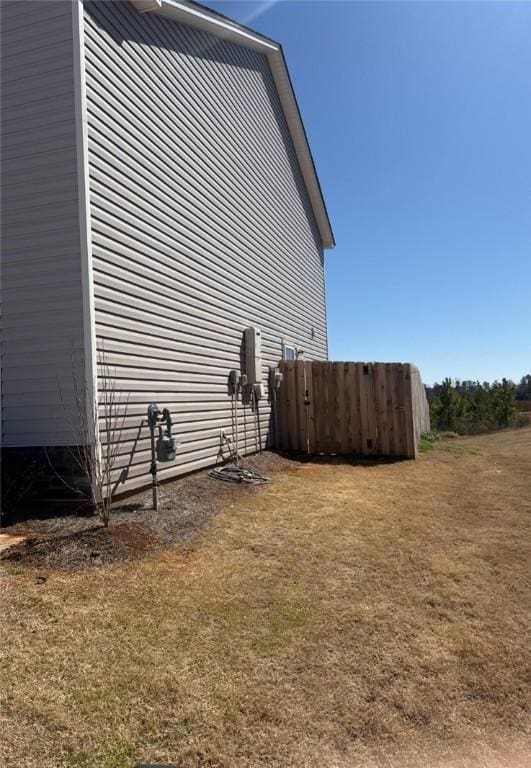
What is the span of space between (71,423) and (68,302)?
120 centimetres

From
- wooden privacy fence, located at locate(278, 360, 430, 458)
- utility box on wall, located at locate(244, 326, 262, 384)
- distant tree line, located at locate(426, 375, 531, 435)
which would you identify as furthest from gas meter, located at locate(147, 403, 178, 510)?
distant tree line, located at locate(426, 375, 531, 435)

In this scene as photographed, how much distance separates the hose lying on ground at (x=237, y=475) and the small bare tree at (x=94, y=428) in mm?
2094

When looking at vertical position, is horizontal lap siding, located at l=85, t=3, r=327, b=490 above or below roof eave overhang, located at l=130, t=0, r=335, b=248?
below

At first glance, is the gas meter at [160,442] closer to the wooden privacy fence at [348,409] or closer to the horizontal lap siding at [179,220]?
the horizontal lap siding at [179,220]

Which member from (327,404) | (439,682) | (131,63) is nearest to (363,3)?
(131,63)

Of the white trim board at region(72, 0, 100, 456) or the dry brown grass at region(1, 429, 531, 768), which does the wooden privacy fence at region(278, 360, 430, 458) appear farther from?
the white trim board at region(72, 0, 100, 456)

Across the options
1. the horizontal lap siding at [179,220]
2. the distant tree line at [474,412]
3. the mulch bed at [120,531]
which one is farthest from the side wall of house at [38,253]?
the distant tree line at [474,412]

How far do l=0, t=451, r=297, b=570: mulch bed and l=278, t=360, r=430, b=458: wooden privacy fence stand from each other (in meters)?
4.18

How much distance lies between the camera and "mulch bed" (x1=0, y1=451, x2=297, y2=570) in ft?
13.1

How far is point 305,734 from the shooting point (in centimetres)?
230

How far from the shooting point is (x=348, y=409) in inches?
396

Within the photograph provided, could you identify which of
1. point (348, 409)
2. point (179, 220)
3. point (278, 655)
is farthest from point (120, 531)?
point (348, 409)

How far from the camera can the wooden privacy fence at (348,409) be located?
9766 millimetres

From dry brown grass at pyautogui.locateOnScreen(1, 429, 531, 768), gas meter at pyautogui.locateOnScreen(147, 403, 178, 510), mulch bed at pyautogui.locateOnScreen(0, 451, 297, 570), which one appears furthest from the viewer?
gas meter at pyautogui.locateOnScreen(147, 403, 178, 510)
